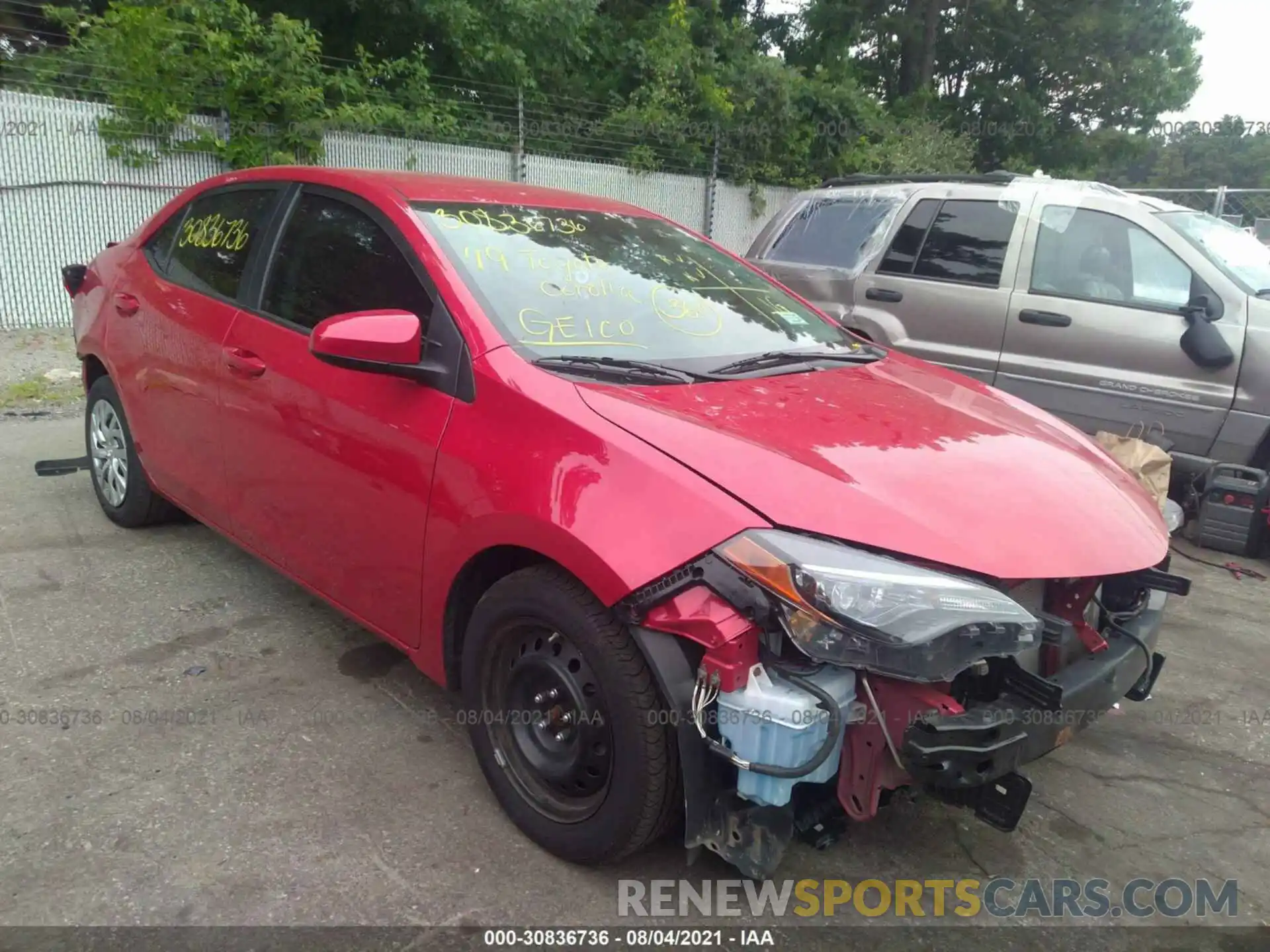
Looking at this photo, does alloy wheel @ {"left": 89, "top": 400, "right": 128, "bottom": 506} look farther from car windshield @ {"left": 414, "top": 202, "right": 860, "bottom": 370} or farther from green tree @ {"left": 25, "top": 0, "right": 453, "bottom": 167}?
green tree @ {"left": 25, "top": 0, "right": 453, "bottom": 167}

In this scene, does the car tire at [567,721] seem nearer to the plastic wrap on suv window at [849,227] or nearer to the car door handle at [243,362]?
the car door handle at [243,362]

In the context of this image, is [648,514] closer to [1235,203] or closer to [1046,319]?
[1046,319]

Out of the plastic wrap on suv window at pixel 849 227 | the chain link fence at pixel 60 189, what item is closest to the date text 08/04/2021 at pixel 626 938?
the plastic wrap on suv window at pixel 849 227

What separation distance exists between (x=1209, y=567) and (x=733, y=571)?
4.36 metres

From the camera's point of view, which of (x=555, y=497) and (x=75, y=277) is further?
(x=75, y=277)

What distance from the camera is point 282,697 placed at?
327 centimetres

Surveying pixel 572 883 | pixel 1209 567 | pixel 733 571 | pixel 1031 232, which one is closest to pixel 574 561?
pixel 733 571

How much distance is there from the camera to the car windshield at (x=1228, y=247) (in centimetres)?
535

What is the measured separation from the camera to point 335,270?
324 centimetres

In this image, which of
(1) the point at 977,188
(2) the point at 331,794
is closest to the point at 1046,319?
(1) the point at 977,188

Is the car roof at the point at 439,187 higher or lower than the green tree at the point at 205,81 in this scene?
lower

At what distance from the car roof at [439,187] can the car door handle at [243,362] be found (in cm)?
67

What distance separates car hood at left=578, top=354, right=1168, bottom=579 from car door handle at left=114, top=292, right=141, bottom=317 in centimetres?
278

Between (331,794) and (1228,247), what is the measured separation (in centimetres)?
576
